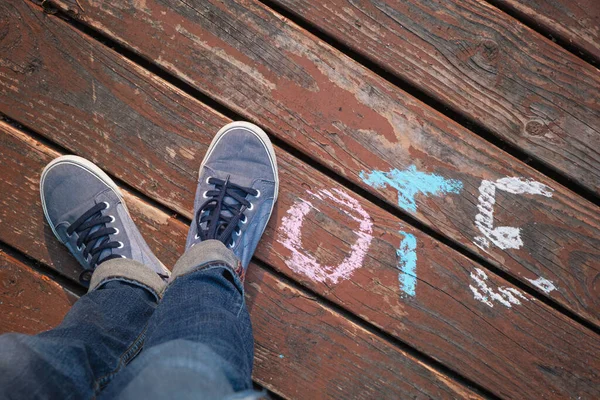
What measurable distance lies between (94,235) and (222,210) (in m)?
0.38

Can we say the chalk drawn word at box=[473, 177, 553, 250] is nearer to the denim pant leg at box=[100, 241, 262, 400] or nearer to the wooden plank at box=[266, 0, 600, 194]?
the wooden plank at box=[266, 0, 600, 194]

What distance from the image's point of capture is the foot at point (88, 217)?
1108mm

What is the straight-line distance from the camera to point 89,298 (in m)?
0.95

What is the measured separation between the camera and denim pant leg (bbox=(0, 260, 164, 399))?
69cm

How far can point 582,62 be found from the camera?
114 centimetres

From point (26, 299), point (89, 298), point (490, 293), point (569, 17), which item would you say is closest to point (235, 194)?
point (89, 298)

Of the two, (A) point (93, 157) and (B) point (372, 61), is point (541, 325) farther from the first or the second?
(A) point (93, 157)

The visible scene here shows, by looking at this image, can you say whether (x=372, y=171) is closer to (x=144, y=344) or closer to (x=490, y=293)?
(x=490, y=293)

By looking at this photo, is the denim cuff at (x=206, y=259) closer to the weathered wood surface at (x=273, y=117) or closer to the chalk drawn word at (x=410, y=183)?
the weathered wood surface at (x=273, y=117)

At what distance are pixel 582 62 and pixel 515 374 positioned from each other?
0.96 m

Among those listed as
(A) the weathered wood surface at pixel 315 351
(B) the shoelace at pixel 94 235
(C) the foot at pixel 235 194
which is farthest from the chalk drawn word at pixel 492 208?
(B) the shoelace at pixel 94 235

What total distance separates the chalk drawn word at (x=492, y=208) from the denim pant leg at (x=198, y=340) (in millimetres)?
729

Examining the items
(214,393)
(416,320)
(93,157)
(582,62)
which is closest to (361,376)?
(416,320)

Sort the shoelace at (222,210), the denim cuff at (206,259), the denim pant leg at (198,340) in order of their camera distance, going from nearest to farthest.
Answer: the denim pant leg at (198,340)
the denim cuff at (206,259)
the shoelace at (222,210)
